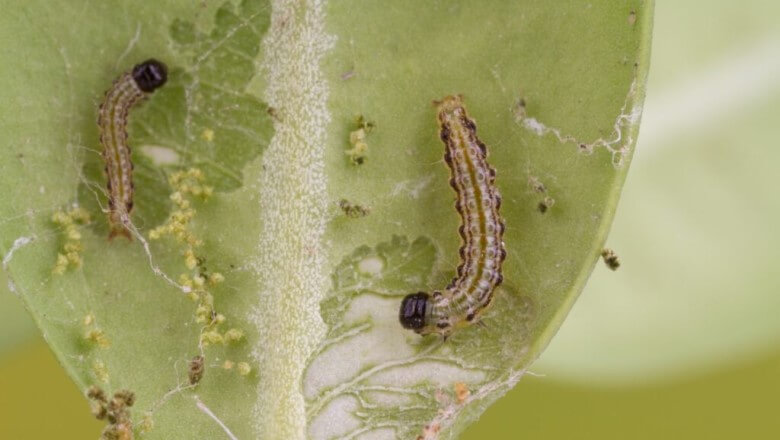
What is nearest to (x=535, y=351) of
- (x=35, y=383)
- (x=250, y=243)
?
(x=250, y=243)

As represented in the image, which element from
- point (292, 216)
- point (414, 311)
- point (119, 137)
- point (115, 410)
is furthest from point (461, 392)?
point (119, 137)

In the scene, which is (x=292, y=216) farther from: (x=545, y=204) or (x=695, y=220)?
(x=695, y=220)

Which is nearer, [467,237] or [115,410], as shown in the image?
[115,410]

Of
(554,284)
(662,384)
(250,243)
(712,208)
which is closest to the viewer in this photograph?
(554,284)

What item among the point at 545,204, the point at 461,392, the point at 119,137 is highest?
the point at 119,137

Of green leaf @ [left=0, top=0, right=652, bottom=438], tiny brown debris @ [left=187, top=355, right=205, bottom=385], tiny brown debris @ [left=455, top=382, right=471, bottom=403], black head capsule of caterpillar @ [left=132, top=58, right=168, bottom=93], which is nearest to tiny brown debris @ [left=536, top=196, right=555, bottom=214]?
green leaf @ [left=0, top=0, right=652, bottom=438]

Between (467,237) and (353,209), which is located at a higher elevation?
(353,209)

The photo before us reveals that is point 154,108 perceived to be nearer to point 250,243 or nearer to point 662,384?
point 250,243
